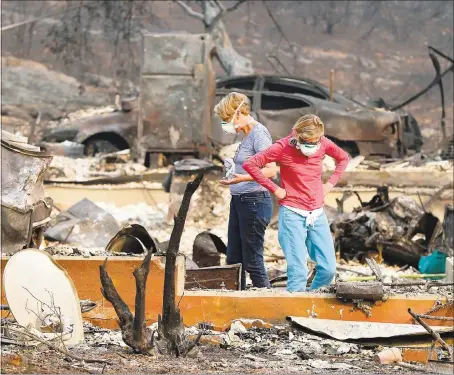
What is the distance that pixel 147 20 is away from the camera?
36688mm

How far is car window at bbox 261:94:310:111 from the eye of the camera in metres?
16.9

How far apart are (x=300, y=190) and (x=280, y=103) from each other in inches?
408

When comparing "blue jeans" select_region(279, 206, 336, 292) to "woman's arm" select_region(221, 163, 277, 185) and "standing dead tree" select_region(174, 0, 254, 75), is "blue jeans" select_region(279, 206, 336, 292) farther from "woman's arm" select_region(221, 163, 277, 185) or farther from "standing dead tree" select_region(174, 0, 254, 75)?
"standing dead tree" select_region(174, 0, 254, 75)

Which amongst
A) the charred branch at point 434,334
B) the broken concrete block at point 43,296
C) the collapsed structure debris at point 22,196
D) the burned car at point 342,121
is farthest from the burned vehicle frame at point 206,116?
the broken concrete block at point 43,296

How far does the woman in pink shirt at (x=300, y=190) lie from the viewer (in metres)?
6.86

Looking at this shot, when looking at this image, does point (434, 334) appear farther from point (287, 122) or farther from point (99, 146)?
point (99, 146)

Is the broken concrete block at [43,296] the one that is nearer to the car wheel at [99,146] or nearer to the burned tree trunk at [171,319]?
the burned tree trunk at [171,319]

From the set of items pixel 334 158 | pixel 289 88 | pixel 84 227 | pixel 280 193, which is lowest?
pixel 84 227

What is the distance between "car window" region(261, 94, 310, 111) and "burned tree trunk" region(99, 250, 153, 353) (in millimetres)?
11368

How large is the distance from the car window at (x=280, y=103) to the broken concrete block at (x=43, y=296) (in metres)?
11.0

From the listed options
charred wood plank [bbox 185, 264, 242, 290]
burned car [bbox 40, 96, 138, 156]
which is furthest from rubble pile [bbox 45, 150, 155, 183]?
charred wood plank [bbox 185, 264, 242, 290]

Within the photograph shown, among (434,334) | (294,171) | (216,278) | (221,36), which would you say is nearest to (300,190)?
(294,171)

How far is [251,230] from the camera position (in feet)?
23.8

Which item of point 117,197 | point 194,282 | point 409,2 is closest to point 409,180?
point 117,197
